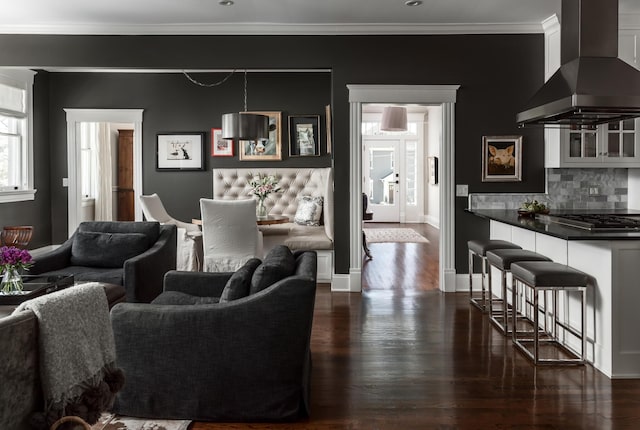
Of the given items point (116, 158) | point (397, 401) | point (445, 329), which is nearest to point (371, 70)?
point (445, 329)

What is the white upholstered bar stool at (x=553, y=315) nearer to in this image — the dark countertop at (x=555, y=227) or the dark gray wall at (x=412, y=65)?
the dark countertop at (x=555, y=227)

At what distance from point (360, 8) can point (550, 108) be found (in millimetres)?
2090

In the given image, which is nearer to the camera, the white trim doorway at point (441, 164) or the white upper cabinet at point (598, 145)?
the white upper cabinet at point (598, 145)

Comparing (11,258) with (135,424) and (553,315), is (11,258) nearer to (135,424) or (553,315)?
(135,424)

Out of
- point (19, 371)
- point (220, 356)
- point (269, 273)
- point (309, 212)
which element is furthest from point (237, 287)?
point (309, 212)

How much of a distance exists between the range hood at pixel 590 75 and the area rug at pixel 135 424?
10.4ft

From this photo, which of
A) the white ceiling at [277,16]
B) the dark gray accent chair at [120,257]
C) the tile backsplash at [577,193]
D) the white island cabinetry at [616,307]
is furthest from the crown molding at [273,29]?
the white island cabinetry at [616,307]

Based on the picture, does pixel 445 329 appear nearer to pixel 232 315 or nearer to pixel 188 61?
pixel 232 315

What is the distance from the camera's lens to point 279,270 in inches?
118

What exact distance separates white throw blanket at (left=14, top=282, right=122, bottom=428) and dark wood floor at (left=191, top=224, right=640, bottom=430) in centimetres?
82

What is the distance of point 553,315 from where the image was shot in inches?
161

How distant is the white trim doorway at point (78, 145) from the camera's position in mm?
8258

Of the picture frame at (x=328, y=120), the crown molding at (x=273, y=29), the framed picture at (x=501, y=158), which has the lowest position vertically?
the framed picture at (x=501, y=158)

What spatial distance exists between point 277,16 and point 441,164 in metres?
2.25
